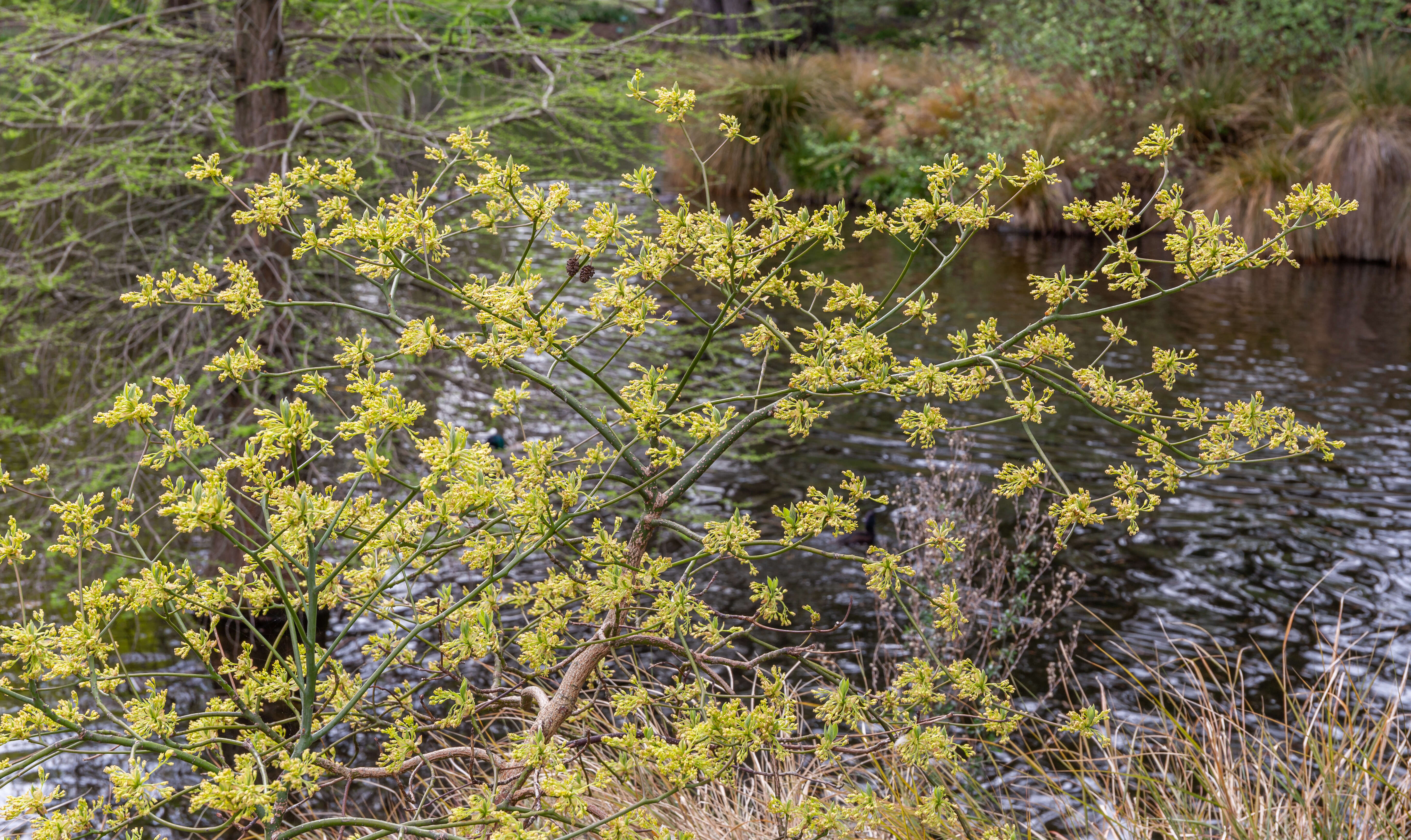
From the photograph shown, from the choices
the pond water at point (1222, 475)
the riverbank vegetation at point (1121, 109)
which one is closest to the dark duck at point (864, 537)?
the pond water at point (1222, 475)

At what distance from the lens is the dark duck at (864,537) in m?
6.71

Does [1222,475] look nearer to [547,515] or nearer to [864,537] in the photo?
[864,537]

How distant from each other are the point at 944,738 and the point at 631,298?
1.10 meters

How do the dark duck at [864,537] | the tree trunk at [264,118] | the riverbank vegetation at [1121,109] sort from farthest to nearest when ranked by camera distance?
the riverbank vegetation at [1121,109] < the dark duck at [864,537] < the tree trunk at [264,118]

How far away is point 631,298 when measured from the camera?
2.25 meters

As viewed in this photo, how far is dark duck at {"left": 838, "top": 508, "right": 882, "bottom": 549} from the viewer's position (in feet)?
22.0

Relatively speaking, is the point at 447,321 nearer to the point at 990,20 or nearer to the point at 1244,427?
the point at 1244,427

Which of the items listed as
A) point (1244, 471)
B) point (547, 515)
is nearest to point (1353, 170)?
point (1244, 471)

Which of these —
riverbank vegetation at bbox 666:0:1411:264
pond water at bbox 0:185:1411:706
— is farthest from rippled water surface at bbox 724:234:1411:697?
riverbank vegetation at bbox 666:0:1411:264

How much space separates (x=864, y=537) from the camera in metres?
6.72

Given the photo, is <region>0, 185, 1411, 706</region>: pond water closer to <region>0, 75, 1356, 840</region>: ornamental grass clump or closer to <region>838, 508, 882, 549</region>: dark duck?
<region>838, 508, 882, 549</region>: dark duck

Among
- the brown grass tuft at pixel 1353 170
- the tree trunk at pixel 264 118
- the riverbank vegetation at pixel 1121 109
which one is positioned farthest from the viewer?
the riverbank vegetation at pixel 1121 109

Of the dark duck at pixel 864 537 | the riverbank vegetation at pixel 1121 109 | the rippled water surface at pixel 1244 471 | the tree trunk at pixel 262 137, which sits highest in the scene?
the tree trunk at pixel 262 137

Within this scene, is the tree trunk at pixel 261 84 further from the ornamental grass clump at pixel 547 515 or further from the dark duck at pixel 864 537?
the dark duck at pixel 864 537
